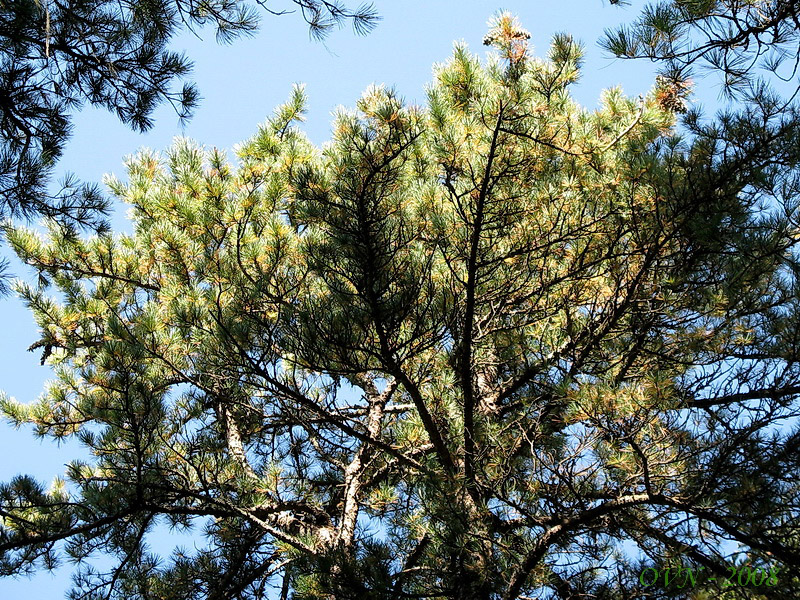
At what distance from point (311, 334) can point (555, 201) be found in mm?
1414

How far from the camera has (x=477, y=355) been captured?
3.70m

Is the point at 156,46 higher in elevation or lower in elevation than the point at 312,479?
higher

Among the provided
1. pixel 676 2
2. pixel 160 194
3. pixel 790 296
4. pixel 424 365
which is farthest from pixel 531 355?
pixel 160 194

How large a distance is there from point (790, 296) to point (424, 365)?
1.67 meters

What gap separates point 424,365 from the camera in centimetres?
348

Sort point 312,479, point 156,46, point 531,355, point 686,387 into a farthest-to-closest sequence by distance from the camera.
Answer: point 312,479
point 531,355
point 156,46
point 686,387

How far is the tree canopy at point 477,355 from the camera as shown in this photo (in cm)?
275

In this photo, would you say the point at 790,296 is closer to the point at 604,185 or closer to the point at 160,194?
the point at 604,185

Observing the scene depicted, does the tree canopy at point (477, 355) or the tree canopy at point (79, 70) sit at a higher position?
the tree canopy at point (79, 70)

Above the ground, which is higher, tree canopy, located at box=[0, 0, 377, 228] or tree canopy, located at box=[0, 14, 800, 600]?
tree canopy, located at box=[0, 0, 377, 228]

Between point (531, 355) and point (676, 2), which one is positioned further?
point (531, 355)

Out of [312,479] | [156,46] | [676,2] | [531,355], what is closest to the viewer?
[676,2]

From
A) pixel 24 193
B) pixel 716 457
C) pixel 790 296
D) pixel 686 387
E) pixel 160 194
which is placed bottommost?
pixel 716 457

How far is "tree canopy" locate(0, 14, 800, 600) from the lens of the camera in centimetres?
275
